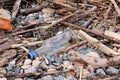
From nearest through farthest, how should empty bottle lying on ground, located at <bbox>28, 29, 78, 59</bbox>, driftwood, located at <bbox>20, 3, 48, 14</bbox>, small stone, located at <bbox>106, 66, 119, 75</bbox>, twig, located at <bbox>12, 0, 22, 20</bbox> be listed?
small stone, located at <bbox>106, 66, 119, 75</bbox> < empty bottle lying on ground, located at <bbox>28, 29, 78, 59</bbox> < twig, located at <bbox>12, 0, 22, 20</bbox> < driftwood, located at <bbox>20, 3, 48, 14</bbox>

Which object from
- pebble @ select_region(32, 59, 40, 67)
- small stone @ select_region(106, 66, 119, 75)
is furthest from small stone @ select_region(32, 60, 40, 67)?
small stone @ select_region(106, 66, 119, 75)

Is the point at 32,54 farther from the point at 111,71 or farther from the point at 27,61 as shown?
the point at 111,71

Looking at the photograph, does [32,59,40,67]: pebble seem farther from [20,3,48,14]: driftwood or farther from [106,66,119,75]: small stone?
[20,3,48,14]: driftwood

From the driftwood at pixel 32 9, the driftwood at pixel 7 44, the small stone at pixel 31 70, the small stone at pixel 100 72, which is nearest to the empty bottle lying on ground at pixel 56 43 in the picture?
the small stone at pixel 31 70

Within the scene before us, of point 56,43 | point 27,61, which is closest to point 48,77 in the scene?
point 27,61

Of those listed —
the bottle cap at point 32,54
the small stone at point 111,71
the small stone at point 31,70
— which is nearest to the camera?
the small stone at point 111,71

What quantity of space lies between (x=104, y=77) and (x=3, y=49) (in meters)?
1.69

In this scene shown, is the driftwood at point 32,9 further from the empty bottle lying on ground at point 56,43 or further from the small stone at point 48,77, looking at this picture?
the small stone at point 48,77

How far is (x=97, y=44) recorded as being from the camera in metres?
4.92

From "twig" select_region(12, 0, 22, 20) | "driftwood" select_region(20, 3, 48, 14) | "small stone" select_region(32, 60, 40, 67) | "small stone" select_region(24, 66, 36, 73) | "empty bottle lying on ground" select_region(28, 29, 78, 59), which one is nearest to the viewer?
"small stone" select_region(24, 66, 36, 73)

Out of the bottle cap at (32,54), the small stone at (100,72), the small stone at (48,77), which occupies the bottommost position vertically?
the small stone at (48,77)

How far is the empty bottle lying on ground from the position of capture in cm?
492

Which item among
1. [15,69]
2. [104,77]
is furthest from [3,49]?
[104,77]

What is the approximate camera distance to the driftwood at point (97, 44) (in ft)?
15.5
